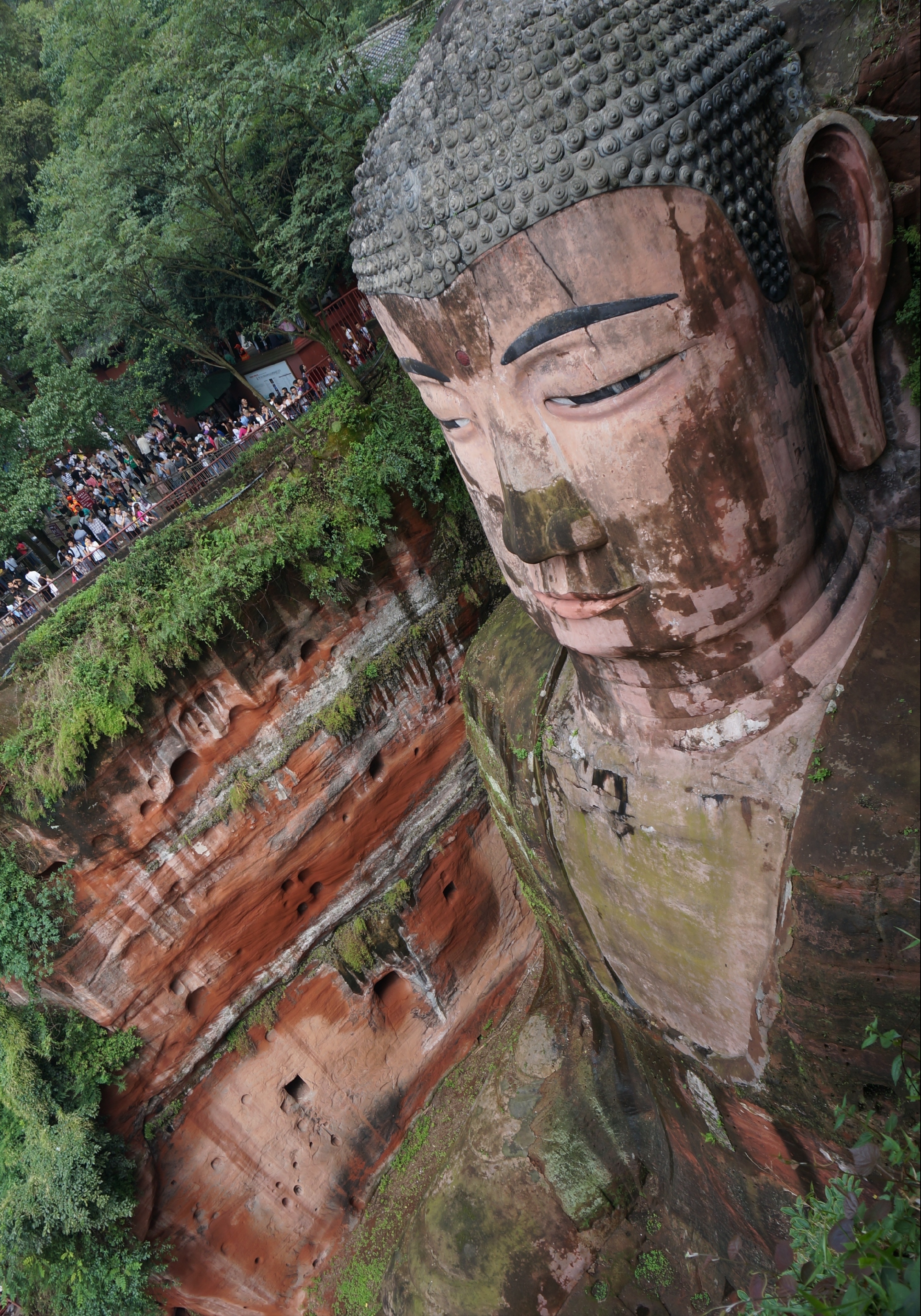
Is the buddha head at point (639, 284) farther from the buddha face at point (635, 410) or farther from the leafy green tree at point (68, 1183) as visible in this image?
the leafy green tree at point (68, 1183)

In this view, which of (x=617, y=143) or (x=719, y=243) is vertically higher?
(x=617, y=143)

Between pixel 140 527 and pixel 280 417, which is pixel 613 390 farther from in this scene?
pixel 140 527

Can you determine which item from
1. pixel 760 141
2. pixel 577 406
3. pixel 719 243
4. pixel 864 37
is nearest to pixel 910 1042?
pixel 577 406

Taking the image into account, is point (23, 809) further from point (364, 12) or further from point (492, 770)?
point (364, 12)

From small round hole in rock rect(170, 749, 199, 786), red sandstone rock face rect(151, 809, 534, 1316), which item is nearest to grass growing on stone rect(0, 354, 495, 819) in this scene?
small round hole in rock rect(170, 749, 199, 786)

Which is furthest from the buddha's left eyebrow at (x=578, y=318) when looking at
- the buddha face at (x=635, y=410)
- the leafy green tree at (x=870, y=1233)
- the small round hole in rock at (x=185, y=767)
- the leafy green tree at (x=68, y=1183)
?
the leafy green tree at (x=68, y=1183)

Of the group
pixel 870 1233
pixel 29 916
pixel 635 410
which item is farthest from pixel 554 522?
pixel 29 916
